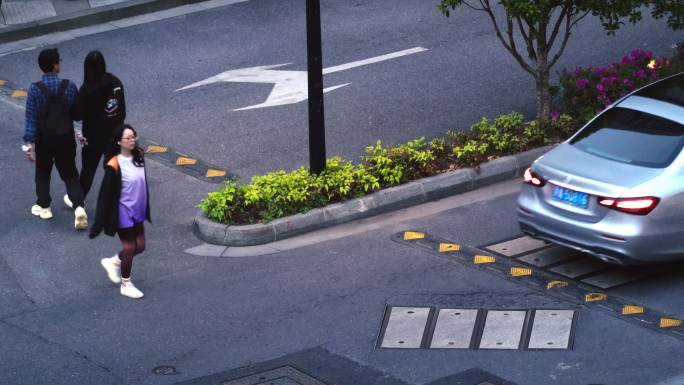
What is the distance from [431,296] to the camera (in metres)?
10.6

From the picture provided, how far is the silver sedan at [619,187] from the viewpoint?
1030 centimetres

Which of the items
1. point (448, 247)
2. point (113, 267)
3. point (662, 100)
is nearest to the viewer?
point (113, 267)

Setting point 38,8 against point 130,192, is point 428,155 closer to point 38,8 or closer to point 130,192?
point 130,192

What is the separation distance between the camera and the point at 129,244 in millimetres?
10617

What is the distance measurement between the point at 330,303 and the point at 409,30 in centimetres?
891

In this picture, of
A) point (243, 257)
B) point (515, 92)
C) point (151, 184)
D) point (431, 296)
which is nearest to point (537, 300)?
point (431, 296)

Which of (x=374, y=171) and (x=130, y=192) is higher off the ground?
(x=130, y=192)

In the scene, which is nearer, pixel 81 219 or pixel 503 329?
pixel 503 329

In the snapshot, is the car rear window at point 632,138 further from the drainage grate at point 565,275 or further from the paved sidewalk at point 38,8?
the paved sidewalk at point 38,8

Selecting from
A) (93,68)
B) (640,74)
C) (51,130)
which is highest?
(93,68)

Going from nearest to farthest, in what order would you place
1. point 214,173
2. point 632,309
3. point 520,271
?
point 632,309
point 520,271
point 214,173

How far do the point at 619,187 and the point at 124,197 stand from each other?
4317 mm

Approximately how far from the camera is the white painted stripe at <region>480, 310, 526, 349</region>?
9648 mm

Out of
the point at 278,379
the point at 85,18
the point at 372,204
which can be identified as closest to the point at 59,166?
the point at 372,204
